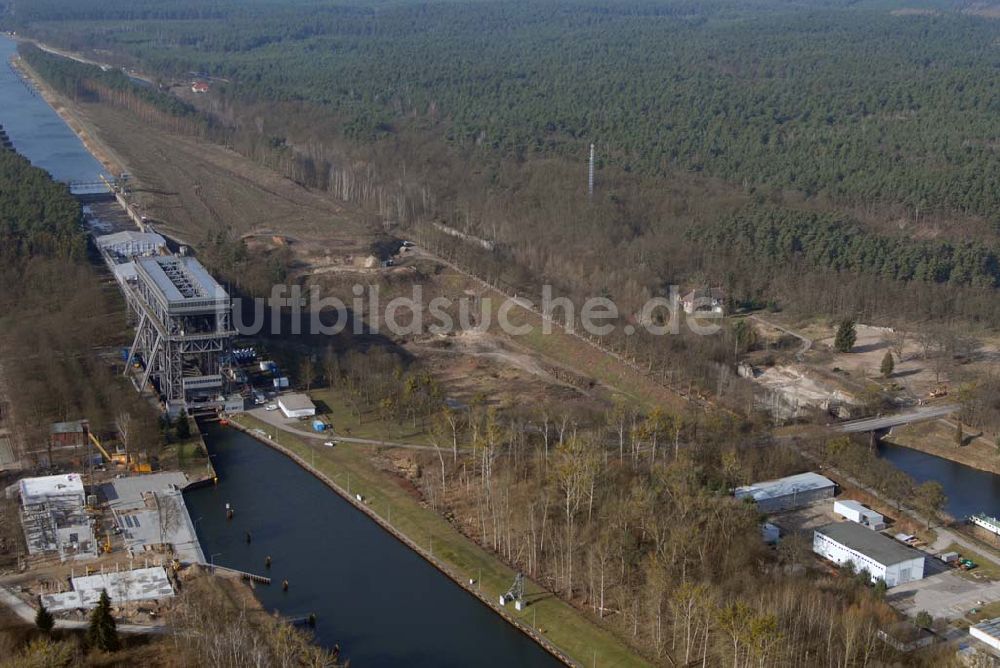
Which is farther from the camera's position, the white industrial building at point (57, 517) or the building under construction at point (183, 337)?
the building under construction at point (183, 337)

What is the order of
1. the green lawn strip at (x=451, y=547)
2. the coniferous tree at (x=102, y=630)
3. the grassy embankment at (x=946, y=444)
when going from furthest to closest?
1. the grassy embankment at (x=946, y=444)
2. the green lawn strip at (x=451, y=547)
3. the coniferous tree at (x=102, y=630)

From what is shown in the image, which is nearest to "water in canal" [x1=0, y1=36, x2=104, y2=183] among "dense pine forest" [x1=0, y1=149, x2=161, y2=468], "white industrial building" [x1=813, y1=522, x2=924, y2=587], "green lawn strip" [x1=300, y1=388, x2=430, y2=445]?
"dense pine forest" [x1=0, y1=149, x2=161, y2=468]

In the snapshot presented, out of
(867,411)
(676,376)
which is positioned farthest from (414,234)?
(867,411)

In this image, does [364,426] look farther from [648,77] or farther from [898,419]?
[648,77]

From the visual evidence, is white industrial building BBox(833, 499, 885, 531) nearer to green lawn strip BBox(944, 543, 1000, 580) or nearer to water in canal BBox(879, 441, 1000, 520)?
green lawn strip BBox(944, 543, 1000, 580)

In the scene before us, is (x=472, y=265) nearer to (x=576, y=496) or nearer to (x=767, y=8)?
(x=576, y=496)

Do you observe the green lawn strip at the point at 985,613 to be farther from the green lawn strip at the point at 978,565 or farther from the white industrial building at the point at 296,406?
the white industrial building at the point at 296,406

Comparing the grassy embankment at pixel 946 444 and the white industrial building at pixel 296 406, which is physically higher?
the white industrial building at pixel 296 406

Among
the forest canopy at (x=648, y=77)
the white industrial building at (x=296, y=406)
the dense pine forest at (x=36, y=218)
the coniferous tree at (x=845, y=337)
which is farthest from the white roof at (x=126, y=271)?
the forest canopy at (x=648, y=77)

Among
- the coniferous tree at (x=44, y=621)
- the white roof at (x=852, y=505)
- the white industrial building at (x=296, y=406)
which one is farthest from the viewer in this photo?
the white industrial building at (x=296, y=406)
